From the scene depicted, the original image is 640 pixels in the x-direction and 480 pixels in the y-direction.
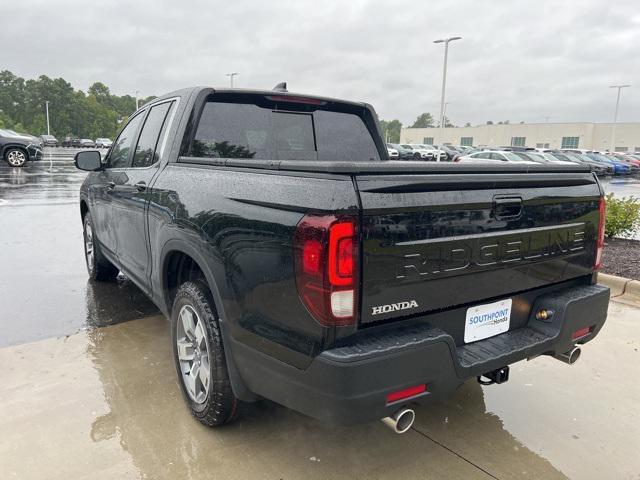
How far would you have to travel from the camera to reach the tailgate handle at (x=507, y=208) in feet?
7.69

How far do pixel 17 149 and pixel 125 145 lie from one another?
20.9 metres

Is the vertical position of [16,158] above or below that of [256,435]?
above

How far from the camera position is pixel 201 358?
2.81m

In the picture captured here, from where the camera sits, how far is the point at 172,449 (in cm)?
269

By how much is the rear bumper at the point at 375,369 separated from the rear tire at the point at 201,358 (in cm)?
22

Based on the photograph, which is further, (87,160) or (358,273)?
(87,160)

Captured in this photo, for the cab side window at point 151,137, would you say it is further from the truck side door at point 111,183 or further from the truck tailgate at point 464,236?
the truck tailgate at point 464,236

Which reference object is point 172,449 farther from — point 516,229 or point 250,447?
point 516,229

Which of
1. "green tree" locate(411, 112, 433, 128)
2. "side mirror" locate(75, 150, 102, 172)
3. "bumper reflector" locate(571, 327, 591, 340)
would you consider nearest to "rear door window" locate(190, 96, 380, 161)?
"side mirror" locate(75, 150, 102, 172)

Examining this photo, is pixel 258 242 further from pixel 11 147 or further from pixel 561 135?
pixel 561 135

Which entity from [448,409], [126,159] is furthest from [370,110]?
[448,409]

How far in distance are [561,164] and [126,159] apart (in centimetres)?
336

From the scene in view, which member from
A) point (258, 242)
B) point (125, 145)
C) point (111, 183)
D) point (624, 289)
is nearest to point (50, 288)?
point (111, 183)

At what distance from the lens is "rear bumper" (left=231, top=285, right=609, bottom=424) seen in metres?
1.94
